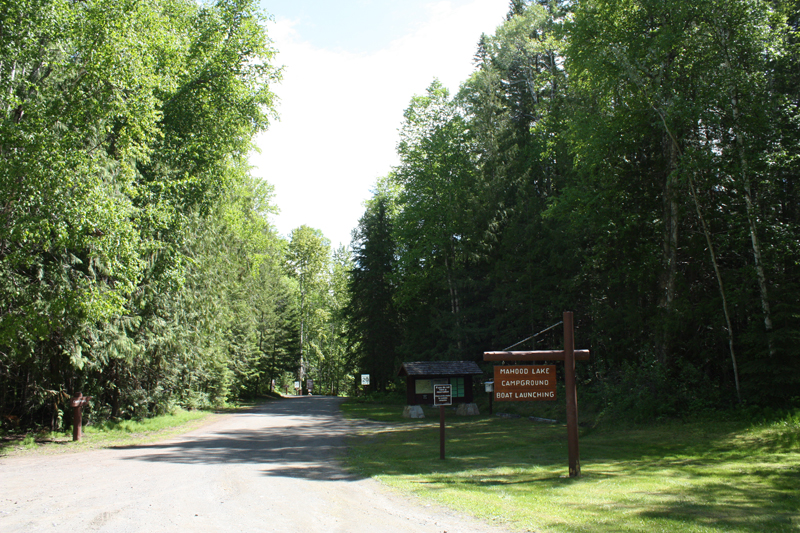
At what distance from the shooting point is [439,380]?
2569 centimetres

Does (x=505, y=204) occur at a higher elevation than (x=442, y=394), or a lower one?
higher

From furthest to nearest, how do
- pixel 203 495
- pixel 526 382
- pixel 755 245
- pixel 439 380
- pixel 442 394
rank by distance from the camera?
pixel 439 380
pixel 755 245
pixel 442 394
pixel 526 382
pixel 203 495

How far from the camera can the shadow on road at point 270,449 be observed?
1084 cm

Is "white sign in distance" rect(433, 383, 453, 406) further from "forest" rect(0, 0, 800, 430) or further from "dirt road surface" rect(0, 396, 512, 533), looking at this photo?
"forest" rect(0, 0, 800, 430)

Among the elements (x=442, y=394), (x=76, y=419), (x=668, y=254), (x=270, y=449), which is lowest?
(x=270, y=449)

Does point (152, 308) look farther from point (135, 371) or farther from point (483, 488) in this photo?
point (483, 488)

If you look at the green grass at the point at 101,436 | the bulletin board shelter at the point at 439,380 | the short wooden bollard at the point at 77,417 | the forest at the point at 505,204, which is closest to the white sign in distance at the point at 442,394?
the forest at the point at 505,204

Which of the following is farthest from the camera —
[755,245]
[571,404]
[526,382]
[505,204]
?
[505,204]

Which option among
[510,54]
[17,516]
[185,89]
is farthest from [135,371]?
[510,54]

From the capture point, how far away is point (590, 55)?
19484mm

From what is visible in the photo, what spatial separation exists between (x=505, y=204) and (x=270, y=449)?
21068mm

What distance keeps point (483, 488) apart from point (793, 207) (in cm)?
1547

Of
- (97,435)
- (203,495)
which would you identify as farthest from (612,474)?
(97,435)

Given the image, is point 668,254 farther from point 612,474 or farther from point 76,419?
point 76,419
